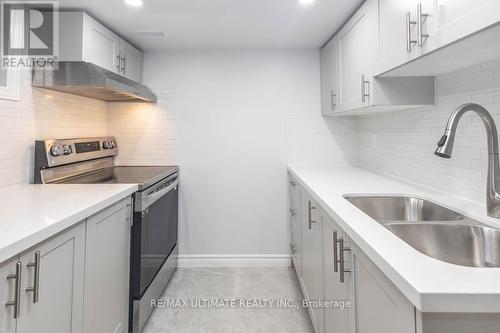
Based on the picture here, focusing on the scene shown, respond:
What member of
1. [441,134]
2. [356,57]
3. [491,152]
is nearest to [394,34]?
[356,57]

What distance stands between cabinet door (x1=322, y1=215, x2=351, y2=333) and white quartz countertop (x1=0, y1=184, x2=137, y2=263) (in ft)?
3.52

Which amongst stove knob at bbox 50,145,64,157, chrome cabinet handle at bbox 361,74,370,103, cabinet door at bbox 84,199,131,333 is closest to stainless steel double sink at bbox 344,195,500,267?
chrome cabinet handle at bbox 361,74,370,103

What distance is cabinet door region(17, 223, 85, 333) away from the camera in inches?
35.2

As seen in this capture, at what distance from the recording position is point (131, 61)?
2.54 meters

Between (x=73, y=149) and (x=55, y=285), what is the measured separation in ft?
4.33

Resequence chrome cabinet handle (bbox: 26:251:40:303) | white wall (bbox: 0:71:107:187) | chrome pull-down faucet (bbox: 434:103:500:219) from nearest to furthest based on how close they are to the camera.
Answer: chrome cabinet handle (bbox: 26:251:40:303) < chrome pull-down faucet (bbox: 434:103:500:219) < white wall (bbox: 0:71:107:187)

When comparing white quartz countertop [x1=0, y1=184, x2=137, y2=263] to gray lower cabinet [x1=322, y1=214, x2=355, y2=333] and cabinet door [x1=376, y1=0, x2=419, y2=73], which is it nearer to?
gray lower cabinet [x1=322, y1=214, x2=355, y2=333]

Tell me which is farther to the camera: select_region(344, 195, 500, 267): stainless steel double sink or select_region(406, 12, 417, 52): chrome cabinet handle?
select_region(406, 12, 417, 52): chrome cabinet handle

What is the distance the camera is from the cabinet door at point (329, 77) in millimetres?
2369

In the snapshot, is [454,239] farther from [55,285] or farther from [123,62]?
[123,62]

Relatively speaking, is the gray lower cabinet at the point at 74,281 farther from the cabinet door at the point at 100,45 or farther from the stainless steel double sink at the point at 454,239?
the stainless steel double sink at the point at 454,239

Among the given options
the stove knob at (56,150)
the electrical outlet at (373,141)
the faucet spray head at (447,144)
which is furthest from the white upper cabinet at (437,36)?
the stove knob at (56,150)

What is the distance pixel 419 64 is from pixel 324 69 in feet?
4.63

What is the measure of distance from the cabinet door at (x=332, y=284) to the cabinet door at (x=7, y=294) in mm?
1113
